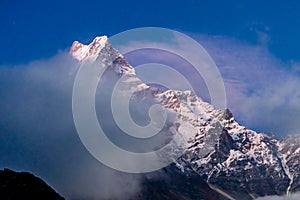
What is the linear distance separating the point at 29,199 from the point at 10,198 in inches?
265

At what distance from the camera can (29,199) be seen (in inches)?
7854

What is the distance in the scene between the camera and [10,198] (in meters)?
198
